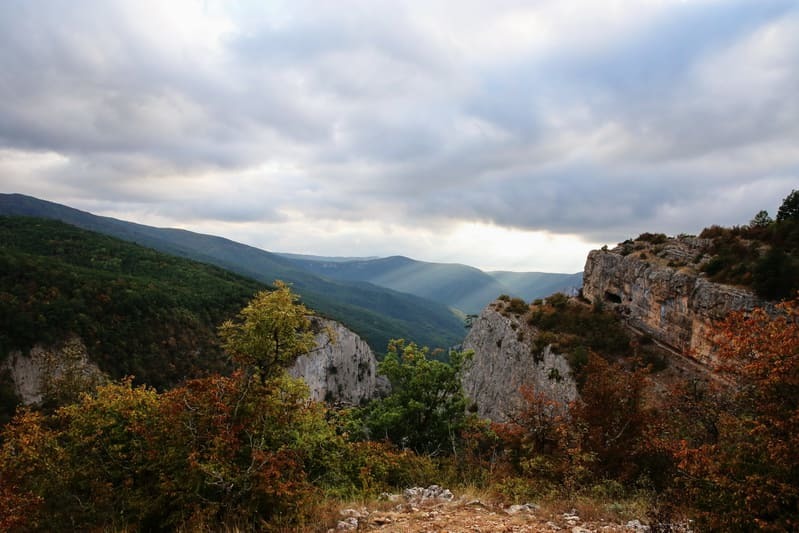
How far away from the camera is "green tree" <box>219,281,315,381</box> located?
385 inches

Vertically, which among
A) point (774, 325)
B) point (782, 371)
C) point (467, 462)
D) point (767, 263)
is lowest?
point (467, 462)

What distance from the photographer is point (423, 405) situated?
60.6ft

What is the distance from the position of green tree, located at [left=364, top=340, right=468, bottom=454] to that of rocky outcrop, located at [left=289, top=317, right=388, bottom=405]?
147 ft

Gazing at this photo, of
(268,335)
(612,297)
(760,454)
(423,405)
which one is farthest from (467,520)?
(612,297)

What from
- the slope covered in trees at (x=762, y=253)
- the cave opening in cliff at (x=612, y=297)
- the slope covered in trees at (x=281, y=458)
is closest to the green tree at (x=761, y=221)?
the slope covered in trees at (x=762, y=253)

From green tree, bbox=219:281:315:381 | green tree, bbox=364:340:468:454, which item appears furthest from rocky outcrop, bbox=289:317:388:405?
green tree, bbox=219:281:315:381

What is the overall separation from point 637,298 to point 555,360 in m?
8.41

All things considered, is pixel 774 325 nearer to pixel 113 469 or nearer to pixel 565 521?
pixel 565 521

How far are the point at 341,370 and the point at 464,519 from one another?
75.6 metres

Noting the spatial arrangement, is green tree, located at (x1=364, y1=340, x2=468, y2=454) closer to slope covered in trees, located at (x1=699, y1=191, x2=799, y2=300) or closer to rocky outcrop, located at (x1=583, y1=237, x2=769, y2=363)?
rocky outcrop, located at (x1=583, y1=237, x2=769, y2=363)

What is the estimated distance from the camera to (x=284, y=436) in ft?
31.9

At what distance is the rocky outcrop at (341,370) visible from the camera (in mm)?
70750

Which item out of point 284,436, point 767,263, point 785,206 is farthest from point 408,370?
point 785,206

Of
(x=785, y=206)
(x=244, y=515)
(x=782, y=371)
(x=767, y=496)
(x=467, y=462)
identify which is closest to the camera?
(x=767, y=496)
